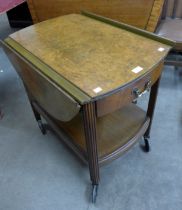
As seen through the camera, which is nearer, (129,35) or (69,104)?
(69,104)

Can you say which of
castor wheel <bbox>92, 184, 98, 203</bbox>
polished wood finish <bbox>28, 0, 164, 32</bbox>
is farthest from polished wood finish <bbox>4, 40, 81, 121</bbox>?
polished wood finish <bbox>28, 0, 164, 32</bbox>

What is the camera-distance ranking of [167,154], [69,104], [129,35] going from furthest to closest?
1. [167,154]
2. [129,35]
3. [69,104]

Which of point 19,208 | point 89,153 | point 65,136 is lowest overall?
point 19,208

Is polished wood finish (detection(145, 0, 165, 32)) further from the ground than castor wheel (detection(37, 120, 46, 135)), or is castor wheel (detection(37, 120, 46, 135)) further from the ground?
polished wood finish (detection(145, 0, 165, 32))

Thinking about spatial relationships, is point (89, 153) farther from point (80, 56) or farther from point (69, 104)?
point (80, 56)

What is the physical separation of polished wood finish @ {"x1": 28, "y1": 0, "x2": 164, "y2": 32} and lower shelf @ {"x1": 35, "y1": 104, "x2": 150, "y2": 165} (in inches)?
28.4

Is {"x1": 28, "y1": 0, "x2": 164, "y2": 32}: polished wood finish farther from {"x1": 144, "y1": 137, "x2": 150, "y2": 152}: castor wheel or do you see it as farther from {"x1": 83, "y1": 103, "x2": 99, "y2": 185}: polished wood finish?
{"x1": 83, "y1": 103, "x2": 99, "y2": 185}: polished wood finish

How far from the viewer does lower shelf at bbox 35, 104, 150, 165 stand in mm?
1134

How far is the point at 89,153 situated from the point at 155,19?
1.13 m

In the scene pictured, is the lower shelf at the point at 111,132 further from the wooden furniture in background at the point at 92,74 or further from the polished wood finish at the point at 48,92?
the polished wood finish at the point at 48,92

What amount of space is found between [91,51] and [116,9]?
2.65 feet

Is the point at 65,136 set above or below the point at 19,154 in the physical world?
above

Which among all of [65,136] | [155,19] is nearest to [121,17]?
[155,19]

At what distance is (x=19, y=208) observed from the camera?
1206 millimetres
